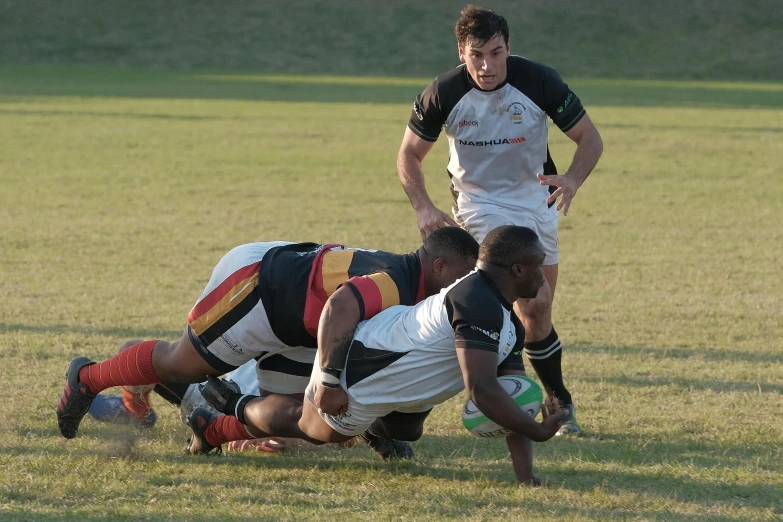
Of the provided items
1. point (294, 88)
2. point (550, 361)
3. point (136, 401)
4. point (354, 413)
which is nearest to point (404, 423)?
point (354, 413)

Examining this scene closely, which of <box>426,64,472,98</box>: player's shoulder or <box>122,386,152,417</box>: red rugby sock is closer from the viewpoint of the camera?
<box>122,386,152,417</box>: red rugby sock

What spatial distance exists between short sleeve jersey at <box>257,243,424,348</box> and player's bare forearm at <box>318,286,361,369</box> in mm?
219

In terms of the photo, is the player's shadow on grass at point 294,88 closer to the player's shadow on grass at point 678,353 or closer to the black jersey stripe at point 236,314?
the player's shadow on grass at point 678,353

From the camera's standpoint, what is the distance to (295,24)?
45906mm

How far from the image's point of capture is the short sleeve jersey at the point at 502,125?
6199 millimetres

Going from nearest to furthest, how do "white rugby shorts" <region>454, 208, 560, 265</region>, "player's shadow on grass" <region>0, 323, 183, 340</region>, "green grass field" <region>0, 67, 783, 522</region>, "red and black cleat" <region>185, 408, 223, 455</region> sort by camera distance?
"green grass field" <region>0, 67, 783, 522</region> < "red and black cleat" <region>185, 408, 223, 455</region> < "white rugby shorts" <region>454, 208, 560, 265</region> < "player's shadow on grass" <region>0, 323, 183, 340</region>

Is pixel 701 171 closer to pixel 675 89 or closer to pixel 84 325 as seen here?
pixel 84 325

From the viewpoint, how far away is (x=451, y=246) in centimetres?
498

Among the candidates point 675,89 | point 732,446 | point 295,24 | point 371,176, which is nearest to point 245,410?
point 732,446

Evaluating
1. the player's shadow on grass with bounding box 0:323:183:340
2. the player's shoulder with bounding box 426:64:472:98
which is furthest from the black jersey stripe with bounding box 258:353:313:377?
the player's shadow on grass with bounding box 0:323:183:340

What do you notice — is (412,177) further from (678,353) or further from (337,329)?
(678,353)

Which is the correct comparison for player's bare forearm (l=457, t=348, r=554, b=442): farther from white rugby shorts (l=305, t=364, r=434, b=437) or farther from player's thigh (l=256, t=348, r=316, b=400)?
player's thigh (l=256, t=348, r=316, b=400)

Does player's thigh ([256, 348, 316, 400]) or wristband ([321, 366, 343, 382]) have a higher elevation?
wristband ([321, 366, 343, 382])

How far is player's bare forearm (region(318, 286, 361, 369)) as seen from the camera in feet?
15.4
